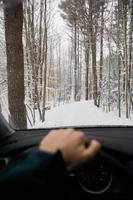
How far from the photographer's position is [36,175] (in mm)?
1425

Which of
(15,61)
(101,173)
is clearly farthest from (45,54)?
(101,173)

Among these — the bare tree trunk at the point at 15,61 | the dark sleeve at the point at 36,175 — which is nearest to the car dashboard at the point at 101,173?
the dark sleeve at the point at 36,175

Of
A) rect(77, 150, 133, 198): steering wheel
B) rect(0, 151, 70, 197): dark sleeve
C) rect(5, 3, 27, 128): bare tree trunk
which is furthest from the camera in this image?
rect(5, 3, 27, 128): bare tree trunk

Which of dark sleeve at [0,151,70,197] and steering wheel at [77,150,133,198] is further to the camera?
steering wheel at [77,150,133,198]

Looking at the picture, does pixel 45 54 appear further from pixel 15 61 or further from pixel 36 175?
pixel 36 175

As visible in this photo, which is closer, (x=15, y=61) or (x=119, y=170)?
(x=119, y=170)

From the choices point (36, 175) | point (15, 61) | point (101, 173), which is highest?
point (15, 61)

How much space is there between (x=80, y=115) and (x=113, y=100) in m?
10.3

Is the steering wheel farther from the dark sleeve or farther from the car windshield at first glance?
the car windshield

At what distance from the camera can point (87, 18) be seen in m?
30.9

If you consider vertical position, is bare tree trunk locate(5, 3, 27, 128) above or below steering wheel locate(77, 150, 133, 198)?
above

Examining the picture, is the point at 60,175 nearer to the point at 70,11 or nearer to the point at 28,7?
the point at 28,7

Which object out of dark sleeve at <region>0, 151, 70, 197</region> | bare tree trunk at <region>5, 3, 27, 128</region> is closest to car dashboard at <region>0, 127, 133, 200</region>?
dark sleeve at <region>0, 151, 70, 197</region>

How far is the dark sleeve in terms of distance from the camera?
1409 millimetres
